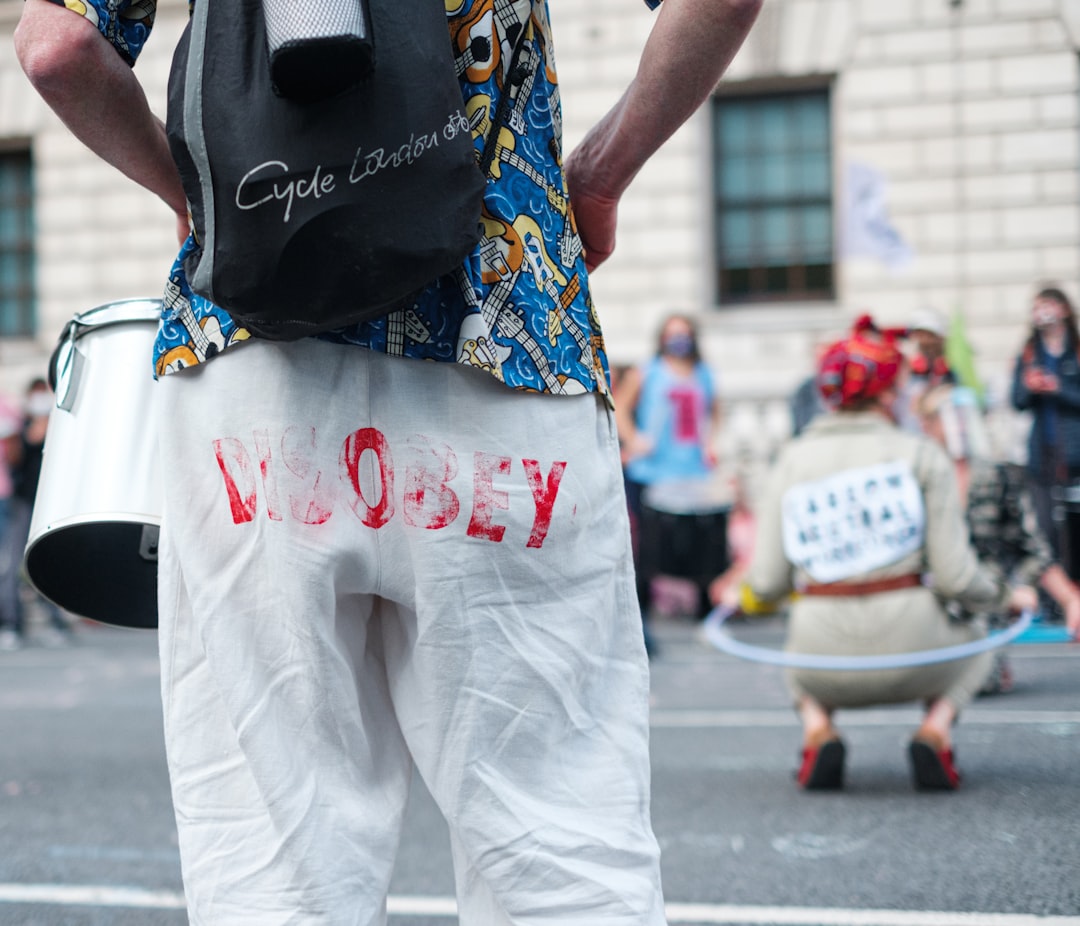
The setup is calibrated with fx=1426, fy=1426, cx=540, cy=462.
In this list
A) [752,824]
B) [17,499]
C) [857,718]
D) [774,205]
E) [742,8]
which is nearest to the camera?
[742,8]

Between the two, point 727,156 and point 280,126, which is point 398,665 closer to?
point 280,126

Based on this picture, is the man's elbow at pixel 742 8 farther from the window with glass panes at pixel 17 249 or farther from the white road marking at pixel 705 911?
the window with glass panes at pixel 17 249

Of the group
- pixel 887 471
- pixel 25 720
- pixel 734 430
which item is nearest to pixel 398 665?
pixel 887 471

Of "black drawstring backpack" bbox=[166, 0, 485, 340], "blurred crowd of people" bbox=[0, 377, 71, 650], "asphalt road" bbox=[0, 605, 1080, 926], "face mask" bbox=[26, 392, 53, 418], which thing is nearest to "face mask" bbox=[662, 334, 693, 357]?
"asphalt road" bbox=[0, 605, 1080, 926]

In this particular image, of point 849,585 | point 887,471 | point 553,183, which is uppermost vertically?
point 553,183

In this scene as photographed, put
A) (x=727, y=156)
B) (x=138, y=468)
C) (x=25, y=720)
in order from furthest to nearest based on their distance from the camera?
(x=727, y=156) < (x=25, y=720) < (x=138, y=468)

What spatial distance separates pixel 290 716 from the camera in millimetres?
1615

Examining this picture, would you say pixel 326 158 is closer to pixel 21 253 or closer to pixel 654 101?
pixel 654 101

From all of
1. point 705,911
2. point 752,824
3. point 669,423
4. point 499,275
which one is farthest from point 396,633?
point 669,423

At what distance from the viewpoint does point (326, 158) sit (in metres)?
1.41

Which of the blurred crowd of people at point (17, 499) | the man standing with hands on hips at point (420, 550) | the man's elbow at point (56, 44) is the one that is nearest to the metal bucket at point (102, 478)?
the man standing with hands on hips at point (420, 550)

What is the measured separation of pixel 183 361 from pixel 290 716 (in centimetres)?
42

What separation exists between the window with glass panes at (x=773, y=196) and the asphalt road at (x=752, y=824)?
28.2ft

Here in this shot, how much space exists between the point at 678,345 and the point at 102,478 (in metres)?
8.23
